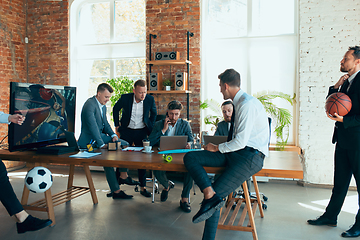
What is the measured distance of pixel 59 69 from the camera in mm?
6301

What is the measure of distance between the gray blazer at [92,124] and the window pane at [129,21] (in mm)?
2773

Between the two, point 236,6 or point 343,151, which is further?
point 236,6

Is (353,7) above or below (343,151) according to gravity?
above

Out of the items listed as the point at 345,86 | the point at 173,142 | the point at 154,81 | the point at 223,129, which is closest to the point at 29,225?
the point at 173,142

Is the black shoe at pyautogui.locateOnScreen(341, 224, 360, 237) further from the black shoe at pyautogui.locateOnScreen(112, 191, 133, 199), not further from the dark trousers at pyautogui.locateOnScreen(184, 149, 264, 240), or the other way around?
the black shoe at pyautogui.locateOnScreen(112, 191, 133, 199)

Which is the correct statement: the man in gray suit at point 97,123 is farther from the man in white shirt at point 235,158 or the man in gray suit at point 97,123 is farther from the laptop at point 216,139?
the man in white shirt at point 235,158

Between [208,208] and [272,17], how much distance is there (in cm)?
431

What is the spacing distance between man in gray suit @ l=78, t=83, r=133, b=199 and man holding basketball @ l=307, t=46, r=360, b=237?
2.49 m

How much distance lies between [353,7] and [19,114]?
5.05 m

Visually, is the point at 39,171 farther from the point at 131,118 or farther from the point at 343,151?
the point at 343,151

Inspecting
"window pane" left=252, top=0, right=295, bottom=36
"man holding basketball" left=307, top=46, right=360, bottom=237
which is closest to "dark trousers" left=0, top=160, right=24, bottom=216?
"man holding basketball" left=307, top=46, right=360, bottom=237

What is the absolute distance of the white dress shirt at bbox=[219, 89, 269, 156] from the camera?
7.66 ft

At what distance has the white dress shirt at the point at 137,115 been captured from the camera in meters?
4.46

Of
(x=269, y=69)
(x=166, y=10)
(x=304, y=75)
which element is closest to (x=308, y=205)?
(x=304, y=75)
